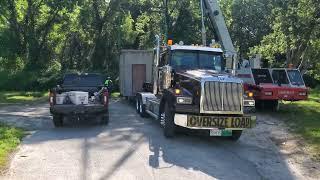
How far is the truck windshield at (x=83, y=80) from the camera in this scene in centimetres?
1756

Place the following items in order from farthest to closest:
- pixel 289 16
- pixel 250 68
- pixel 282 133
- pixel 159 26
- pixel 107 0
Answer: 1. pixel 159 26
2. pixel 107 0
3. pixel 289 16
4. pixel 250 68
5. pixel 282 133

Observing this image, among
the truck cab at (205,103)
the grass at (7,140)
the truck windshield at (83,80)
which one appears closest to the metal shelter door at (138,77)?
the truck windshield at (83,80)

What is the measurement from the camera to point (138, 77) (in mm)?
23656

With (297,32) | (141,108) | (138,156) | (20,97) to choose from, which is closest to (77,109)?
(141,108)

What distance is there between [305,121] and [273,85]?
2891 millimetres

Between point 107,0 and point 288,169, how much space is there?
103ft

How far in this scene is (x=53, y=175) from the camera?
9094mm

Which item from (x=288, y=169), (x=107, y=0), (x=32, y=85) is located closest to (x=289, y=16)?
(x=107, y=0)

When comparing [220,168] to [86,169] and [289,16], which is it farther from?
[289,16]

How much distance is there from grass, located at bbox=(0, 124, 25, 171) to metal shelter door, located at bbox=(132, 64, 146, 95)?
934 centimetres

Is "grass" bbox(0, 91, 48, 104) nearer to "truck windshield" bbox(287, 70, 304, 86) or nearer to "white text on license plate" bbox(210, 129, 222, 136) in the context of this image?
"truck windshield" bbox(287, 70, 304, 86)

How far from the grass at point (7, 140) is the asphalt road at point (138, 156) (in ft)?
0.70

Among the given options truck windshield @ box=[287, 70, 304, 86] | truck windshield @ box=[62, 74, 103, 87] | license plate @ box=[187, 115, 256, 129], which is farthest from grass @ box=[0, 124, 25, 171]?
truck windshield @ box=[287, 70, 304, 86]

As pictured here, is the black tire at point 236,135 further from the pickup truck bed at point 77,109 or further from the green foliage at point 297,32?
the green foliage at point 297,32
